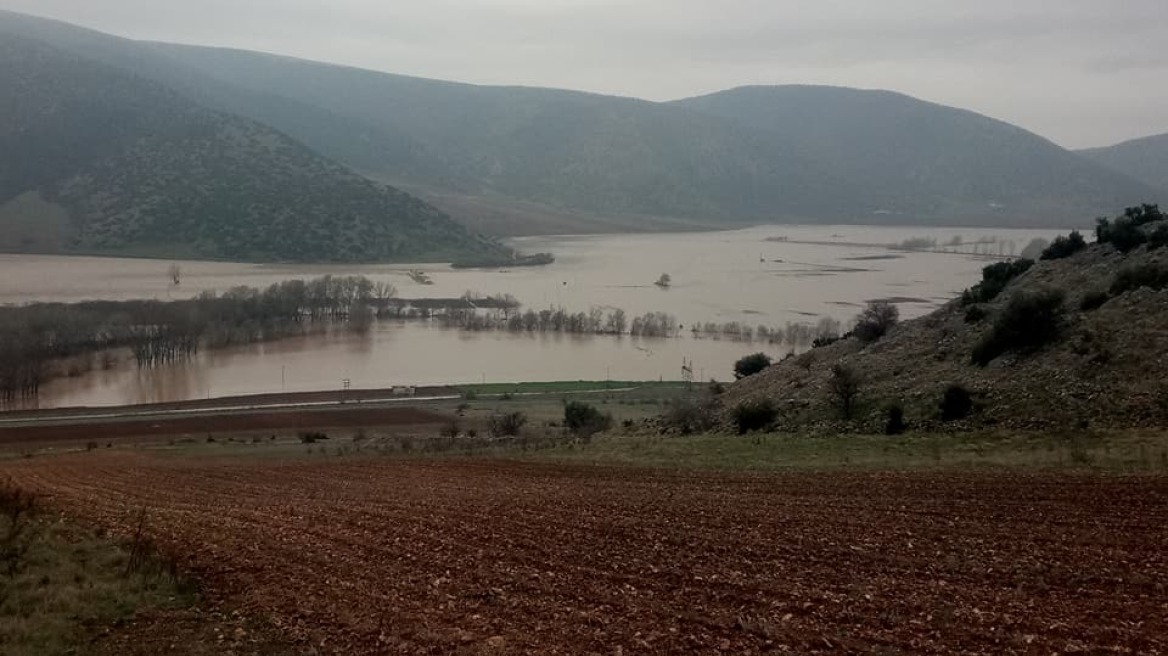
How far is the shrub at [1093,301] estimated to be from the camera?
74.3ft

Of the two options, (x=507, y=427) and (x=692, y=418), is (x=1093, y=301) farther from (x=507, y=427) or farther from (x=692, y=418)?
(x=507, y=427)

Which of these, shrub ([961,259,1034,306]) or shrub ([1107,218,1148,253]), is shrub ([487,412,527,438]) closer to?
shrub ([961,259,1034,306])

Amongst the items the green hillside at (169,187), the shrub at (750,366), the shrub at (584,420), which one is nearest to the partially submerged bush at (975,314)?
the shrub at (584,420)

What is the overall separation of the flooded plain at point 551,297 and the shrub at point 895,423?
37709mm

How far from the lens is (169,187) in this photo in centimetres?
14462

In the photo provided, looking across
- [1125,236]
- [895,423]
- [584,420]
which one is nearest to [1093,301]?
[1125,236]

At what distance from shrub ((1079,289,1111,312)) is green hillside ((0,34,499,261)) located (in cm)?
11820

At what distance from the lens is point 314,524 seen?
12.0 m

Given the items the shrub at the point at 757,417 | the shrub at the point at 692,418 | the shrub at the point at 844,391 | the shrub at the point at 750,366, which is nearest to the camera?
the shrub at the point at 844,391

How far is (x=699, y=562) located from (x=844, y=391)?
14273 millimetres

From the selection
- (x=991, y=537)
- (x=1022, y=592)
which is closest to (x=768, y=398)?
(x=991, y=537)

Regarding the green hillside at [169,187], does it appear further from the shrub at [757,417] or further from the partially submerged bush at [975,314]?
the shrub at [757,417]

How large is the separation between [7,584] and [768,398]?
64.8 feet

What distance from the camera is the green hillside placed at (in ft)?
443
